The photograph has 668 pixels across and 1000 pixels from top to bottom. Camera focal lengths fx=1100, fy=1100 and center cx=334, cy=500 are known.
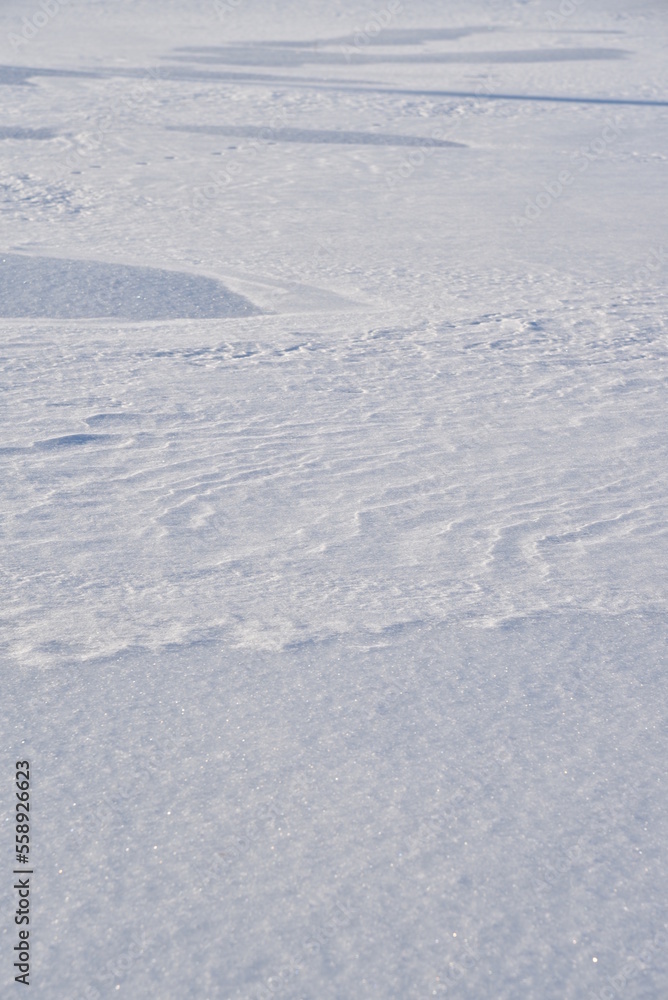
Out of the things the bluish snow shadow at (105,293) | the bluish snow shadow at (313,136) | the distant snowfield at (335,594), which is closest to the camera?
the distant snowfield at (335,594)

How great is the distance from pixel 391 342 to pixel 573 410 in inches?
48.9

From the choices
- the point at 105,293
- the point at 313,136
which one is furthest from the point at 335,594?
the point at 313,136

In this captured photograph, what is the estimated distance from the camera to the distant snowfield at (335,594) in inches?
98.8

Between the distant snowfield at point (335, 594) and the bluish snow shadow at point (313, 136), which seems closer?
the distant snowfield at point (335, 594)

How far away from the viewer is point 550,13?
25.2 meters

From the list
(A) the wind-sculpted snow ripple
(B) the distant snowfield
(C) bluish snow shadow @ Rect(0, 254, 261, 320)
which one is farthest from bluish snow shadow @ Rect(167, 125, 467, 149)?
(A) the wind-sculpted snow ripple

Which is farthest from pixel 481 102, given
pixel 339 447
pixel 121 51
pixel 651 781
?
pixel 651 781

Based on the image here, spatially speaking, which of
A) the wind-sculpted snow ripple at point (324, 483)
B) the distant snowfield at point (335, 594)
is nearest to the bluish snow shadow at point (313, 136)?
the distant snowfield at point (335, 594)

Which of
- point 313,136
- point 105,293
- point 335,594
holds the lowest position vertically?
point 335,594

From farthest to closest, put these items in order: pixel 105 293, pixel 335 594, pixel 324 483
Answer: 1. pixel 105 293
2. pixel 324 483
3. pixel 335 594

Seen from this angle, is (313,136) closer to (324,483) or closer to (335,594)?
(324,483)

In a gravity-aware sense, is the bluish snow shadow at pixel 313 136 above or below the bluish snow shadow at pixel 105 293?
above

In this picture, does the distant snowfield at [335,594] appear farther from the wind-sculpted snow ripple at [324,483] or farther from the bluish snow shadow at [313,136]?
the bluish snow shadow at [313,136]

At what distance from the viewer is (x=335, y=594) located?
3764mm
